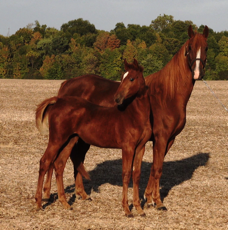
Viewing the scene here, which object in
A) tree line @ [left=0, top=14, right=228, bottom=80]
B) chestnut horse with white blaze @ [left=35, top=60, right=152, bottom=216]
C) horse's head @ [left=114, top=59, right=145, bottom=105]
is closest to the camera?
→ horse's head @ [left=114, top=59, right=145, bottom=105]

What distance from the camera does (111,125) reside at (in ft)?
18.5

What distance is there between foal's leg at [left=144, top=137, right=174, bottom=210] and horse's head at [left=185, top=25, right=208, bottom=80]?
120cm

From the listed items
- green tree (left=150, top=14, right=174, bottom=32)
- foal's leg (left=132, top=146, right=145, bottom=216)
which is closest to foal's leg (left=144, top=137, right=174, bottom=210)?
foal's leg (left=132, top=146, right=145, bottom=216)

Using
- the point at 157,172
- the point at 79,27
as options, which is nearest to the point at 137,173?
the point at 157,172

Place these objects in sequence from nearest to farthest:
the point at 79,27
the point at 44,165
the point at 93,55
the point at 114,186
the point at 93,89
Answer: the point at 44,165 < the point at 93,89 < the point at 114,186 < the point at 93,55 < the point at 79,27

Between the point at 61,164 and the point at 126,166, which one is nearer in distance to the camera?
the point at 126,166

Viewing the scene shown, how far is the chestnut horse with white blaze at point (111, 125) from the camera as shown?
546 centimetres

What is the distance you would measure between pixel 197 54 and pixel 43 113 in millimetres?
2563

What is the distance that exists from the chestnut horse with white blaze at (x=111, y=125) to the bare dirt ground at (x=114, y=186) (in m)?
0.35

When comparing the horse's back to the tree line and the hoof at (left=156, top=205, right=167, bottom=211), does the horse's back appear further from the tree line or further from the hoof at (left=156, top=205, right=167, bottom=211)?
the tree line

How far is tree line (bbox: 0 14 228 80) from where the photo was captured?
4444cm

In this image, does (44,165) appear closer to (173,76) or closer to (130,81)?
(130,81)

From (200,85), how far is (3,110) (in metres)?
16.5

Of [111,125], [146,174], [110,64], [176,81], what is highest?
[110,64]
